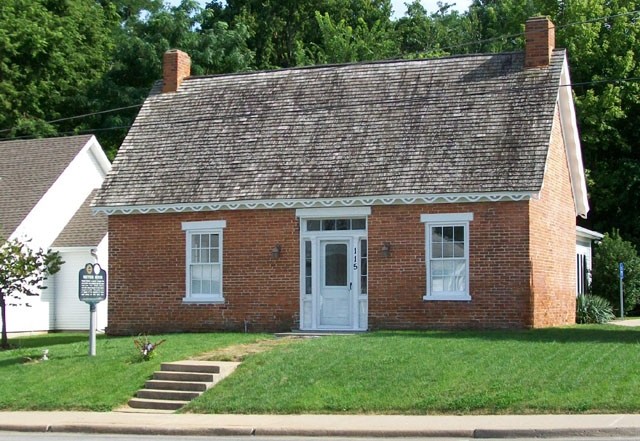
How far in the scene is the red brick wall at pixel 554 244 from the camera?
76.7 feet

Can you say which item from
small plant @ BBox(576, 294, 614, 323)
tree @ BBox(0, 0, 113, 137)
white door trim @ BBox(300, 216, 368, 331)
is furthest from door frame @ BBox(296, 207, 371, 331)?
tree @ BBox(0, 0, 113, 137)

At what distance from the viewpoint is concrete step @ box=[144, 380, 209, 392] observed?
1802cm

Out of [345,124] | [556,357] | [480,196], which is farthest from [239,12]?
[556,357]

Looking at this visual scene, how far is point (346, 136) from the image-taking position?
25250mm

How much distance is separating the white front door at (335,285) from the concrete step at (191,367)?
18.3 ft

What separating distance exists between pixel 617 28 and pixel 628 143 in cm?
487

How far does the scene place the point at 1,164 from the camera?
1414 inches

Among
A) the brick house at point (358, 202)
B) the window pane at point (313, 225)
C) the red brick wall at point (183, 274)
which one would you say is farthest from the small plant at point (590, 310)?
the red brick wall at point (183, 274)

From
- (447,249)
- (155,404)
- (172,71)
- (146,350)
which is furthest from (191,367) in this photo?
(172,71)

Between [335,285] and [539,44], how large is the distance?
784cm

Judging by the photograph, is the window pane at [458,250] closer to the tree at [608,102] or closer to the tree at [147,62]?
the tree at [608,102]

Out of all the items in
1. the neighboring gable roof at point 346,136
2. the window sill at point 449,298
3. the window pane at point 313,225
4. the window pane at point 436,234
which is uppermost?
the neighboring gable roof at point 346,136

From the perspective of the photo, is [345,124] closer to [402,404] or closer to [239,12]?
[402,404]

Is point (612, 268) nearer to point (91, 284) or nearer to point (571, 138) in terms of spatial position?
point (571, 138)
